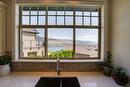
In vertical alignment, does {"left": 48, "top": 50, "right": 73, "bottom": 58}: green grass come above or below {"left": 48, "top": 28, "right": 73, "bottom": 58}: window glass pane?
below

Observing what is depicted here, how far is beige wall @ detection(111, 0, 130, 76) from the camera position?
7.73ft

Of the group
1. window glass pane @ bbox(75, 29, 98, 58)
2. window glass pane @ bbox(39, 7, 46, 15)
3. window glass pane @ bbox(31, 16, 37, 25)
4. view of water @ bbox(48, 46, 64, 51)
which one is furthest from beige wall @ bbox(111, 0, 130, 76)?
window glass pane @ bbox(31, 16, 37, 25)

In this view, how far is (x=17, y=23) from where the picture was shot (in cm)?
319

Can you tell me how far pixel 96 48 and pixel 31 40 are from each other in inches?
51.0

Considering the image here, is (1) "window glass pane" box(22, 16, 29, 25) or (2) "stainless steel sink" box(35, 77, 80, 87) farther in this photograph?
(1) "window glass pane" box(22, 16, 29, 25)

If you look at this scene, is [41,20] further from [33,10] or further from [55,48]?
[55,48]

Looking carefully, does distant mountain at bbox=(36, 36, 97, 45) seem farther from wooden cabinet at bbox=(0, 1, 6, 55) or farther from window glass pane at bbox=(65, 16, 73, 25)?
wooden cabinet at bbox=(0, 1, 6, 55)

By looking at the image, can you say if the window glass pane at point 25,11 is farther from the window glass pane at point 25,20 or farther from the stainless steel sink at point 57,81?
the stainless steel sink at point 57,81

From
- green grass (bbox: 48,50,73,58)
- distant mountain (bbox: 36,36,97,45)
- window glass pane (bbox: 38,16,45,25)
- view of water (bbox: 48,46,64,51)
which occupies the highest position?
window glass pane (bbox: 38,16,45,25)

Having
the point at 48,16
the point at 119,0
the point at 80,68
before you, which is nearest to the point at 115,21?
the point at 119,0

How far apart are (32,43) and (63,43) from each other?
61 centimetres

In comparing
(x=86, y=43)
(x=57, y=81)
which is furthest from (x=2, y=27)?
(x=86, y=43)

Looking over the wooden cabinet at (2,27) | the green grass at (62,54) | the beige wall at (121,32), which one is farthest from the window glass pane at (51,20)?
the beige wall at (121,32)

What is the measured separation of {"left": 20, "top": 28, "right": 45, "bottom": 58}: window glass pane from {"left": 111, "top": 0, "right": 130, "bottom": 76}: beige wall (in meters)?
1.34
